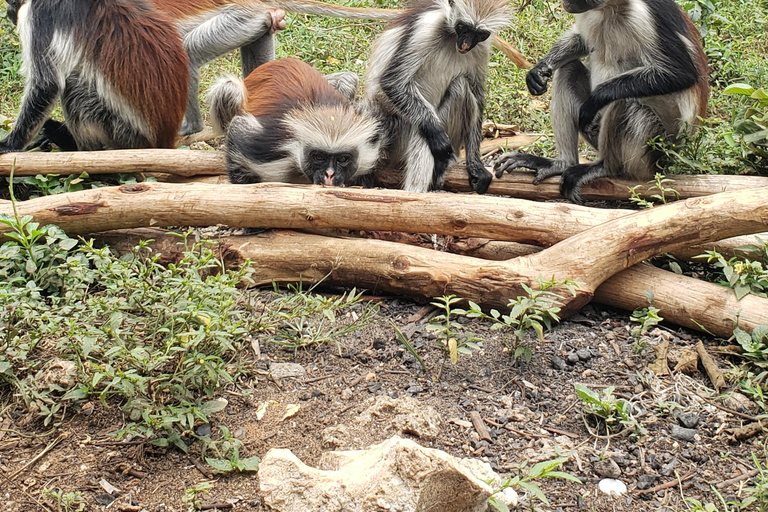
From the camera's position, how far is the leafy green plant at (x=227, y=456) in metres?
3.30

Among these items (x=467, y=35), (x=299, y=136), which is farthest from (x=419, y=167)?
(x=467, y=35)

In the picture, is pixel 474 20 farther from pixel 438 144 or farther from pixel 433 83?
pixel 438 144

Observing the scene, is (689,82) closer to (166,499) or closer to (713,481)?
(713,481)

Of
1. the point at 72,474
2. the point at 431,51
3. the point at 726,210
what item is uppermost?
the point at 431,51

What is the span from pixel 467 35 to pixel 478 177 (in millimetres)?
1164

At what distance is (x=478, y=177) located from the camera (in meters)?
6.18

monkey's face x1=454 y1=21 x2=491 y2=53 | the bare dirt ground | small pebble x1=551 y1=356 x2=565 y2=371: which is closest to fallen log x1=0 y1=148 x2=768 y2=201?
monkey's face x1=454 y1=21 x2=491 y2=53

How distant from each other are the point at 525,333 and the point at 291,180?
2590 millimetres

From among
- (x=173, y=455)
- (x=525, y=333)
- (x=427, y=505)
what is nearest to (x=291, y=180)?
(x=525, y=333)

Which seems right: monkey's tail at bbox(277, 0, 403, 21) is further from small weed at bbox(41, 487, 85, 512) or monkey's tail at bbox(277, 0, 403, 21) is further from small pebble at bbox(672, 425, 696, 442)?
small weed at bbox(41, 487, 85, 512)

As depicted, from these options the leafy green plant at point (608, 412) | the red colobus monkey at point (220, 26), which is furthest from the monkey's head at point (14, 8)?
the leafy green plant at point (608, 412)

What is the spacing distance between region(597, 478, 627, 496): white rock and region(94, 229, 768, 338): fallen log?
148 cm

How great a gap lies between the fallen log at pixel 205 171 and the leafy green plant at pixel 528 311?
6.20 feet

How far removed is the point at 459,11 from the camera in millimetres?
5938
